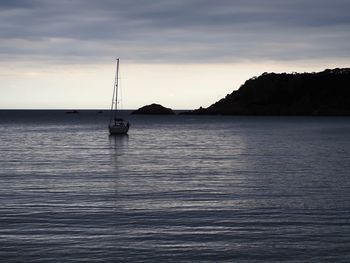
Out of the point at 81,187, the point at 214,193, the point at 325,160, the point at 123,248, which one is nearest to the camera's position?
the point at 123,248

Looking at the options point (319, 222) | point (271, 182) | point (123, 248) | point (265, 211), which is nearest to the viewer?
point (123, 248)

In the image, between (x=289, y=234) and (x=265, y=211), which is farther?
(x=265, y=211)

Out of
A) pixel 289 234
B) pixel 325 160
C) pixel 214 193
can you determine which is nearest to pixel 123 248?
pixel 289 234

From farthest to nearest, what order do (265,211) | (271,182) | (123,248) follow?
(271,182), (265,211), (123,248)

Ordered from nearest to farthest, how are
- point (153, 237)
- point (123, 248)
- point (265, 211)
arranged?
point (123, 248) → point (153, 237) → point (265, 211)

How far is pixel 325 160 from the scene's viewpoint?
155ft

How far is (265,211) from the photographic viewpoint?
2303 cm

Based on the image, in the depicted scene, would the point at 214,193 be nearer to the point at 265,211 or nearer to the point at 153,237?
the point at 265,211

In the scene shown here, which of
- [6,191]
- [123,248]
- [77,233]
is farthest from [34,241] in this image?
[6,191]

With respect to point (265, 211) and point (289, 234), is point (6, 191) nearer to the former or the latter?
point (265, 211)

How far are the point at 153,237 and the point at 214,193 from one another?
32.1 feet

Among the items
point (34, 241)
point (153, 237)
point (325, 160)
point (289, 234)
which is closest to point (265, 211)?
point (289, 234)

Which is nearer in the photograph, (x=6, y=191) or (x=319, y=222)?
(x=319, y=222)

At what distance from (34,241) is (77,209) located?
17.8 ft
